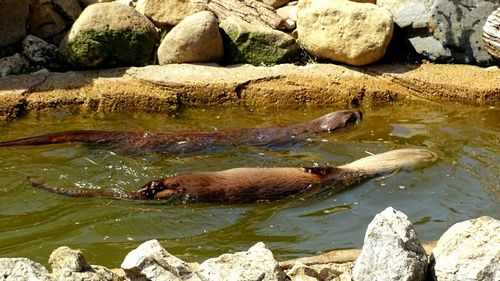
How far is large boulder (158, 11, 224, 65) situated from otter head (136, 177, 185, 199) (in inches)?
141

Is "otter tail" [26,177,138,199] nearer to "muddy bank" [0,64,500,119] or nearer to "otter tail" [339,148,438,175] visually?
"otter tail" [339,148,438,175]

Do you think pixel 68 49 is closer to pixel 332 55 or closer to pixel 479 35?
pixel 332 55

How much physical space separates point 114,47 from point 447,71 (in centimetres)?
363

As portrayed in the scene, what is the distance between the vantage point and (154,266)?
3.90 m

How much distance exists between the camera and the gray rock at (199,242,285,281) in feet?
13.0

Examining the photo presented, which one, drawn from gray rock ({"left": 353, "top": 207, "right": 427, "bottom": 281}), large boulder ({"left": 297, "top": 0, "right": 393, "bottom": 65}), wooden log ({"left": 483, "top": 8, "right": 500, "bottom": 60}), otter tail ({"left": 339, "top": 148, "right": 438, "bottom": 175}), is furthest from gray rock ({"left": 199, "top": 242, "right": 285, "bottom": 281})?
wooden log ({"left": 483, "top": 8, "right": 500, "bottom": 60})

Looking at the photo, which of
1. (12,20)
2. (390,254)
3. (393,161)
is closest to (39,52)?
(12,20)

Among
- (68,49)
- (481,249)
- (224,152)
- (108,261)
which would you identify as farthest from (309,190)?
(68,49)

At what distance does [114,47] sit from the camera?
9.31m

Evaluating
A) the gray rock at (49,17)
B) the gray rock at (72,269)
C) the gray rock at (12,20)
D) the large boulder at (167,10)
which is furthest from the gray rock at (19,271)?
the gray rock at (49,17)

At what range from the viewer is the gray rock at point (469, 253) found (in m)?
3.96

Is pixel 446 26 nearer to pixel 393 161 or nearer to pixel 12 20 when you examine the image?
pixel 393 161

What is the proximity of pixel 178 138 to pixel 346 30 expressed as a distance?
111 inches

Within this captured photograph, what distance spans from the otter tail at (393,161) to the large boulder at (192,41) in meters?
3.01
